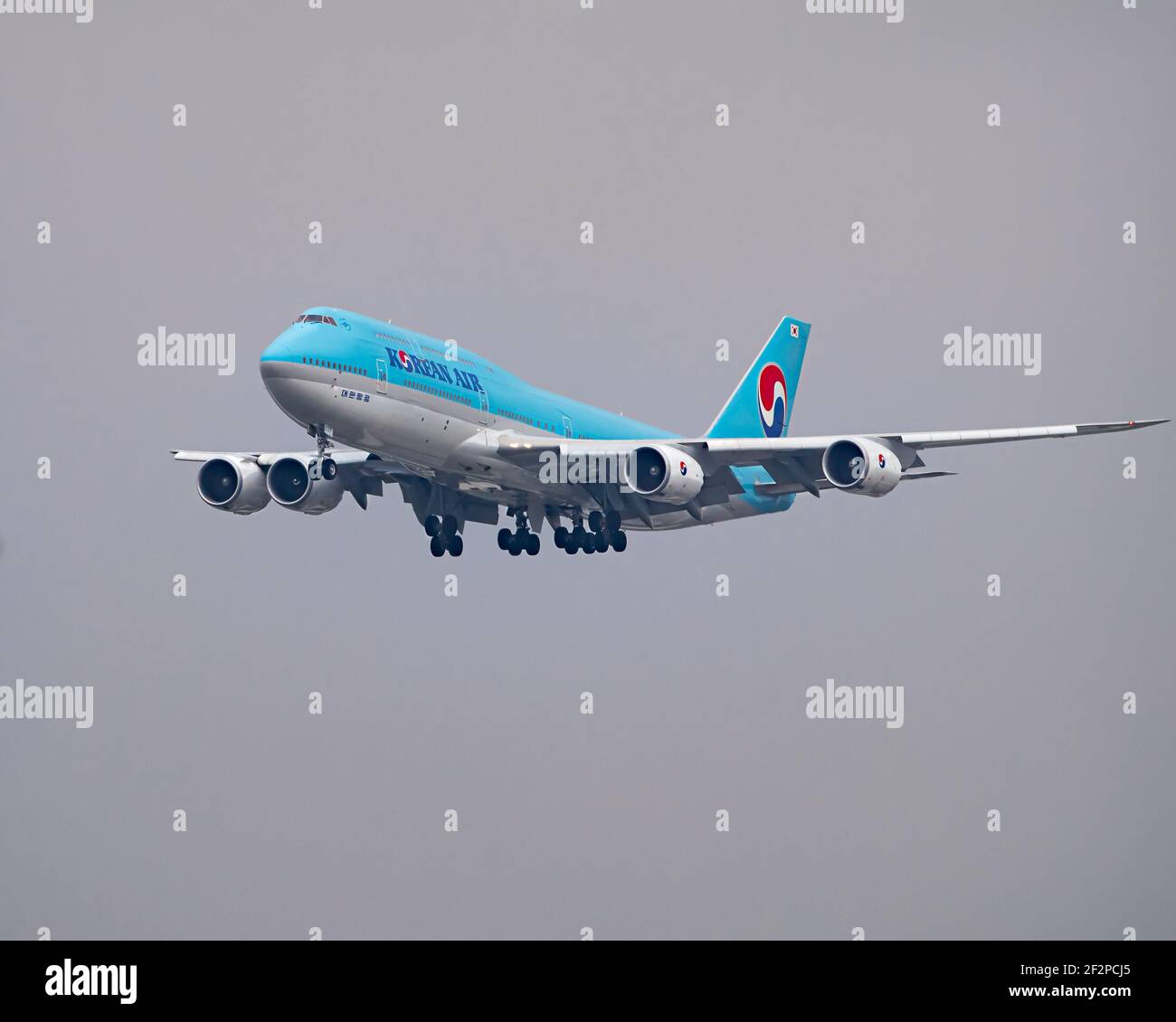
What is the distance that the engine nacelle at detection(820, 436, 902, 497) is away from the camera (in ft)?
169

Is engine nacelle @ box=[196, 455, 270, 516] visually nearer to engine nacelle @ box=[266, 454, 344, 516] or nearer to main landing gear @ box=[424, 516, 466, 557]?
engine nacelle @ box=[266, 454, 344, 516]

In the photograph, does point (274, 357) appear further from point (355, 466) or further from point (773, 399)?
point (773, 399)

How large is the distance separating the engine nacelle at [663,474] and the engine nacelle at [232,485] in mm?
12115

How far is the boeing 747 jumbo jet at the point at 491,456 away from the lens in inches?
1916

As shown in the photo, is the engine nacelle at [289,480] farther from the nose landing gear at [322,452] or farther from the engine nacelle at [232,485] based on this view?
the nose landing gear at [322,452]

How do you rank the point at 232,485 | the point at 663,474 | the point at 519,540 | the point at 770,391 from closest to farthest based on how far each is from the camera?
the point at 663,474 < the point at 232,485 < the point at 519,540 < the point at 770,391

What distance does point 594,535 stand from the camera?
192 feet

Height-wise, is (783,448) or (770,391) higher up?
(770,391)

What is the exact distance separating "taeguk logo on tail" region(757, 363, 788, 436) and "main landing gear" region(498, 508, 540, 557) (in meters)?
12.0

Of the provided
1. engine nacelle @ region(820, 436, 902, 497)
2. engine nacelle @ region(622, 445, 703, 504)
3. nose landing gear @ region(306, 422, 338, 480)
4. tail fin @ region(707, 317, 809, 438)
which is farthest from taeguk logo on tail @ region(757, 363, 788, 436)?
nose landing gear @ region(306, 422, 338, 480)

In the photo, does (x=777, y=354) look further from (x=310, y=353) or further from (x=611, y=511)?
(x=310, y=353)

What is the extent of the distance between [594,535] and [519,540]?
2718 millimetres

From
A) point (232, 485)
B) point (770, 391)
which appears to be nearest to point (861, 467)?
point (770, 391)
